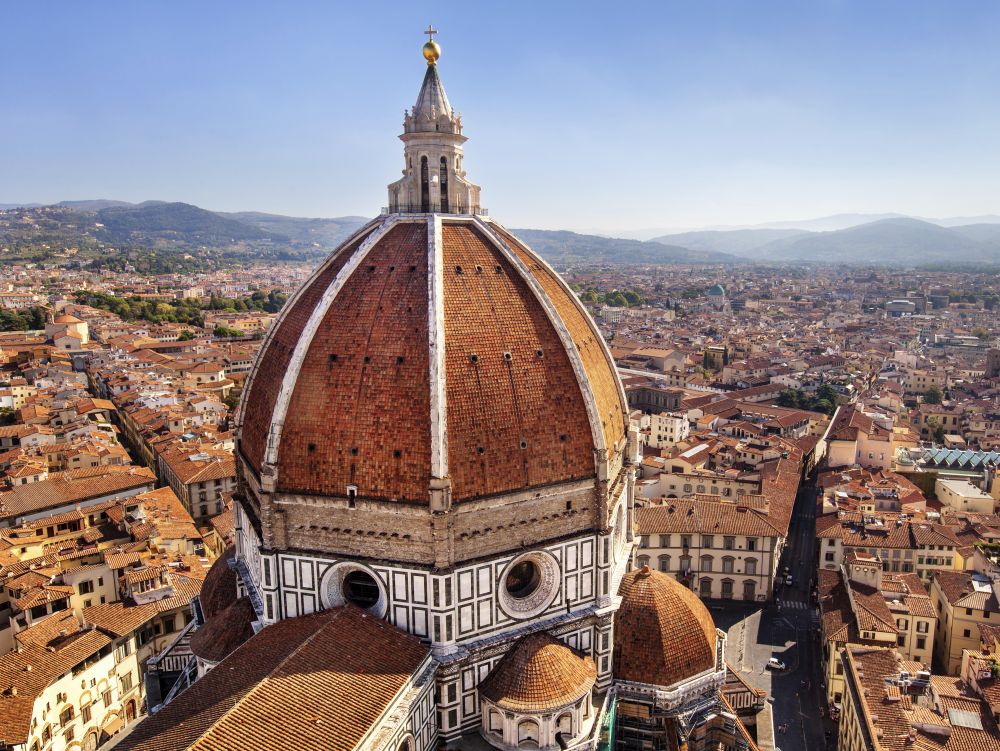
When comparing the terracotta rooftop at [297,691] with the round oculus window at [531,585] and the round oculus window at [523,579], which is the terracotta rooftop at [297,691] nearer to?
the round oculus window at [531,585]

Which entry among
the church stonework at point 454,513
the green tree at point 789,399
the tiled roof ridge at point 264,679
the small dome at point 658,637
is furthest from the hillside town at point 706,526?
the tiled roof ridge at point 264,679

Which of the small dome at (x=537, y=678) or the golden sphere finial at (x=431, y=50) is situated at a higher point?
the golden sphere finial at (x=431, y=50)

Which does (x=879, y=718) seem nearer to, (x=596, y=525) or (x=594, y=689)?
(x=594, y=689)

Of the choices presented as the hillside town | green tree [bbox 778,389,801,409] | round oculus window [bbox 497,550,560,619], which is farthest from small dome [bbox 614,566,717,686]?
green tree [bbox 778,389,801,409]

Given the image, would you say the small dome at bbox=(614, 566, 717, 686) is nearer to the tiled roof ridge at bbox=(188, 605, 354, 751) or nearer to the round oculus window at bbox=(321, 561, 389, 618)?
the round oculus window at bbox=(321, 561, 389, 618)

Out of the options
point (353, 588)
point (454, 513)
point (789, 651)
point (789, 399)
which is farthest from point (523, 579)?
point (789, 399)

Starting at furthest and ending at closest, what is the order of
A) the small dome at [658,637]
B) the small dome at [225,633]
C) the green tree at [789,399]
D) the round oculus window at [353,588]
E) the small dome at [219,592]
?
the green tree at [789,399]
the small dome at [219,592]
the small dome at [658,637]
the small dome at [225,633]
the round oculus window at [353,588]
